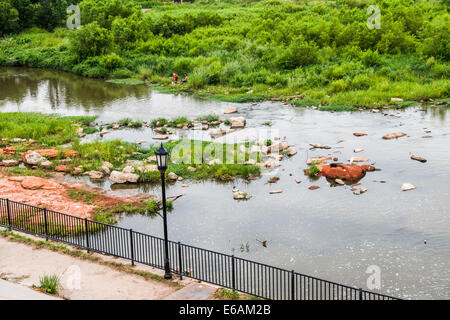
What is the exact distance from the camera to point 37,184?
81.6 ft

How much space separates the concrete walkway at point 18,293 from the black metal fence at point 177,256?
2.82 metres

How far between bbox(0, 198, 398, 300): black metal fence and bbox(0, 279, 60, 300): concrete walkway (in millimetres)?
2819

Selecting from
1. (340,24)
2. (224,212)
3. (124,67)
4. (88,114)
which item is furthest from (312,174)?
(124,67)

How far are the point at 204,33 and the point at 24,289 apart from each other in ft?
170

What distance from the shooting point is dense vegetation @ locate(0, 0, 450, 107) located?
4331 cm

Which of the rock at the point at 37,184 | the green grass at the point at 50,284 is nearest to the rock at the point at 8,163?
the rock at the point at 37,184

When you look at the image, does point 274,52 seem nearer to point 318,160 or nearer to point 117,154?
point 318,160

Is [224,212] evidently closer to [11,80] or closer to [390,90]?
[390,90]

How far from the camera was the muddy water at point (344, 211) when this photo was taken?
17.6 metres

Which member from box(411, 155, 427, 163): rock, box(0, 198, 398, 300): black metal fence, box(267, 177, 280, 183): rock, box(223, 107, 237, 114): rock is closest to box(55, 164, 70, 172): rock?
box(0, 198, 398, 300): black metal fence

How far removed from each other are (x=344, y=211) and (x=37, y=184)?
1375cm

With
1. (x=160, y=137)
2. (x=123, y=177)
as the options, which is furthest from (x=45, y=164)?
(x=160, y=137)

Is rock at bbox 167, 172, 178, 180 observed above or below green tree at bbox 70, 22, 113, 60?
below

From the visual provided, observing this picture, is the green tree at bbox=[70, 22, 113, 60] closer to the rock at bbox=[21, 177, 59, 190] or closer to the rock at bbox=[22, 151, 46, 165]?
the rock at bbox=[22, 151, 46, 165]
